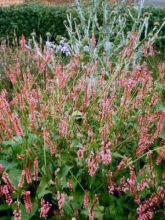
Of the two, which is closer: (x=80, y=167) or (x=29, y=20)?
(x=80, y=167)

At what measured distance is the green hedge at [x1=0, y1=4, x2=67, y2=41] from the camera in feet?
38.9

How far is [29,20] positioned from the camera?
12172 mm

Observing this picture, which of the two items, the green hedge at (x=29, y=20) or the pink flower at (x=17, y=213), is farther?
the green hedge at (x=29, y=20)

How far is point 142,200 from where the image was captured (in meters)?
2.69

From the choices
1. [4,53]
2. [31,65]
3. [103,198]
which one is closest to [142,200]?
[103,198]

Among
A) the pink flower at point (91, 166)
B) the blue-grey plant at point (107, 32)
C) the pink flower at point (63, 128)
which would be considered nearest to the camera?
the pink flower at point (91, 166)

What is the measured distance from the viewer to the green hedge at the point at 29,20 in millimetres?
11867

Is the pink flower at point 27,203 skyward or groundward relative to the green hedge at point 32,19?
skyward

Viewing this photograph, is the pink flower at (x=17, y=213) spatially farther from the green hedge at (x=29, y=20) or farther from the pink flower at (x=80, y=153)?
the green hedge at (x=29, y=20)

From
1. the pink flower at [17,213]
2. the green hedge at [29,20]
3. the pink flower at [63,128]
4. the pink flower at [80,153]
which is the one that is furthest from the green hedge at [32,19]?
the pink flower at [17,213]

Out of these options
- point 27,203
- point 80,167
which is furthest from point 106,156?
point 27,203

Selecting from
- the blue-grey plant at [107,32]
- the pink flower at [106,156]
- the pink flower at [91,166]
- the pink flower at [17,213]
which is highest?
the pink flower at [106,156]

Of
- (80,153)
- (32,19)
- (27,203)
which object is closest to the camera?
(27,203)

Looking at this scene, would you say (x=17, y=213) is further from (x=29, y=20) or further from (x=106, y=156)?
(x=29, y=20)
